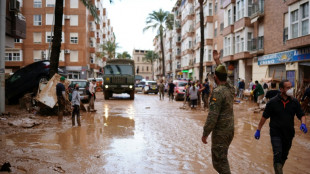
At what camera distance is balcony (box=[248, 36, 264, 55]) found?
85.1ft

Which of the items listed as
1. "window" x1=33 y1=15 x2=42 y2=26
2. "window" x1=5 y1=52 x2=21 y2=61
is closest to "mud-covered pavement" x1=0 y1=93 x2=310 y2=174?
"window" x1=5 y1=52 x2=21 y2=61

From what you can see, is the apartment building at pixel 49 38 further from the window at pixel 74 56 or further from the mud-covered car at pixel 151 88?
the mud-covered car at pixel 151 88

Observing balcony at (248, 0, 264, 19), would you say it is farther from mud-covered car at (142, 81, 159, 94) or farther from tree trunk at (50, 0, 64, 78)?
tree trunk at (50, 0, 64, 78)

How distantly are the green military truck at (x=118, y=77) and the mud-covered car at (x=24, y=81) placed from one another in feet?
24.9

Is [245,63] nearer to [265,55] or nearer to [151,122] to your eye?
[265,55]

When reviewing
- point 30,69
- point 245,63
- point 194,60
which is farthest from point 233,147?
point 194,60

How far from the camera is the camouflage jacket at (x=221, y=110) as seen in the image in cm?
424

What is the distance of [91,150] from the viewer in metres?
7.00

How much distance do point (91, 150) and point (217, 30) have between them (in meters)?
35.8

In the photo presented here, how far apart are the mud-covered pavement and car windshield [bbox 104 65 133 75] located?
14451 mm

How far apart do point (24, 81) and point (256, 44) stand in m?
19.6

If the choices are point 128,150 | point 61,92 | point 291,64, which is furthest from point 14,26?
point 291,64

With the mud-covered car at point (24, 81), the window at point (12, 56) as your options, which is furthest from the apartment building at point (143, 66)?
the mud-covered car at point (24, 81)

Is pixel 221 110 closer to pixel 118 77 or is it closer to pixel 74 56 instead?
pixel 118 77
